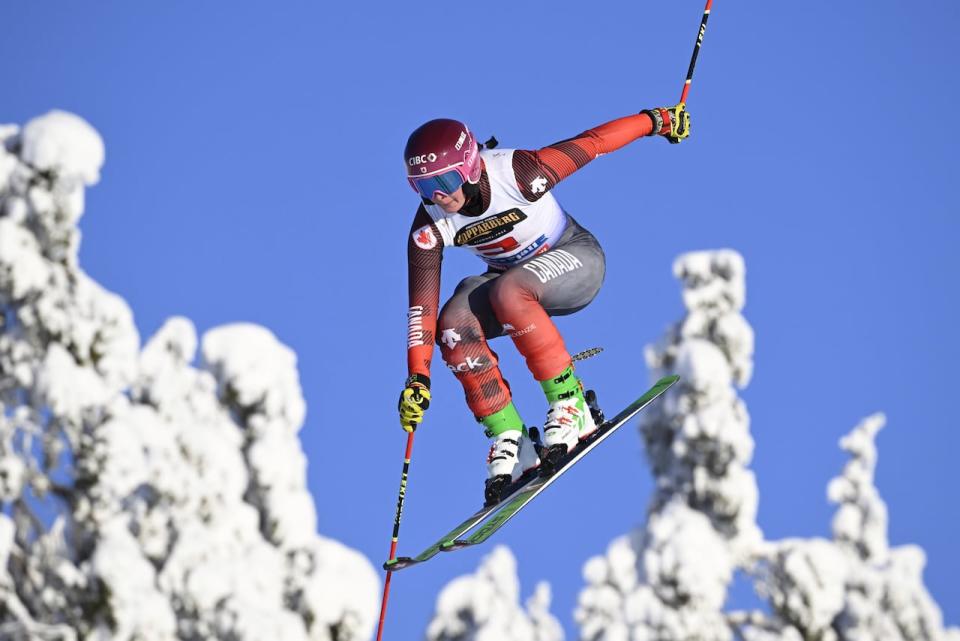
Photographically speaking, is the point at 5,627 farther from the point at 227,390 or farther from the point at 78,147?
the point at 78,147

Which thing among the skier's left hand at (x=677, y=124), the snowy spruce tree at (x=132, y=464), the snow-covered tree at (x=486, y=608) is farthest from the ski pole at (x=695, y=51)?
the snow-covered tree at (x=486, y=608)

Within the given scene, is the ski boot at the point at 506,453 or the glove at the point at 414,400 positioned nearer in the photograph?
the glove at the point at 414,400

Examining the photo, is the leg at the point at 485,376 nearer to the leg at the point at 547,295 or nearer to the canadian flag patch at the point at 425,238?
the leg at the point at 547,295

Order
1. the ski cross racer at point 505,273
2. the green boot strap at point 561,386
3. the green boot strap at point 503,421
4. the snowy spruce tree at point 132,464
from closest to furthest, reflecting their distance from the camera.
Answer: the snowy spruce tree at point 132,464 → the ski cross racer at point 505,273 → the green boot strap at point 561,386 → the green boot strap at point 503,421

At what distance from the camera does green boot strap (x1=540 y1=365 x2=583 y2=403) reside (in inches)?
475

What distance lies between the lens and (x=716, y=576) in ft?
53.8

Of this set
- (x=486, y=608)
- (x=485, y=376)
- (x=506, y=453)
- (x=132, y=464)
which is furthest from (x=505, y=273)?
(x=486, y=608)

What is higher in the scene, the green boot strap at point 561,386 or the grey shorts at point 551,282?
the grey shorts at point 551,282

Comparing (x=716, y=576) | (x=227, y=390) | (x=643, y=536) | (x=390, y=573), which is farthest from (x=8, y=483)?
Result: (x=643, y=536)

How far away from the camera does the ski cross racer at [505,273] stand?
38.0 feet

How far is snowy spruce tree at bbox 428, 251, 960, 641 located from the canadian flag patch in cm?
593

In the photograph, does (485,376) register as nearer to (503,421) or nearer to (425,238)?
(503,421)

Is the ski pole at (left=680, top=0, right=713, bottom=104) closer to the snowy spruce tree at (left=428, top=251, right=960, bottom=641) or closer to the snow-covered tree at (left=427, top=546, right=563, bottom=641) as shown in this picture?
the snowy spruce tree at (left=428, top=251, right=960, bottom=641)

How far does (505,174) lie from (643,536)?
751 cm
